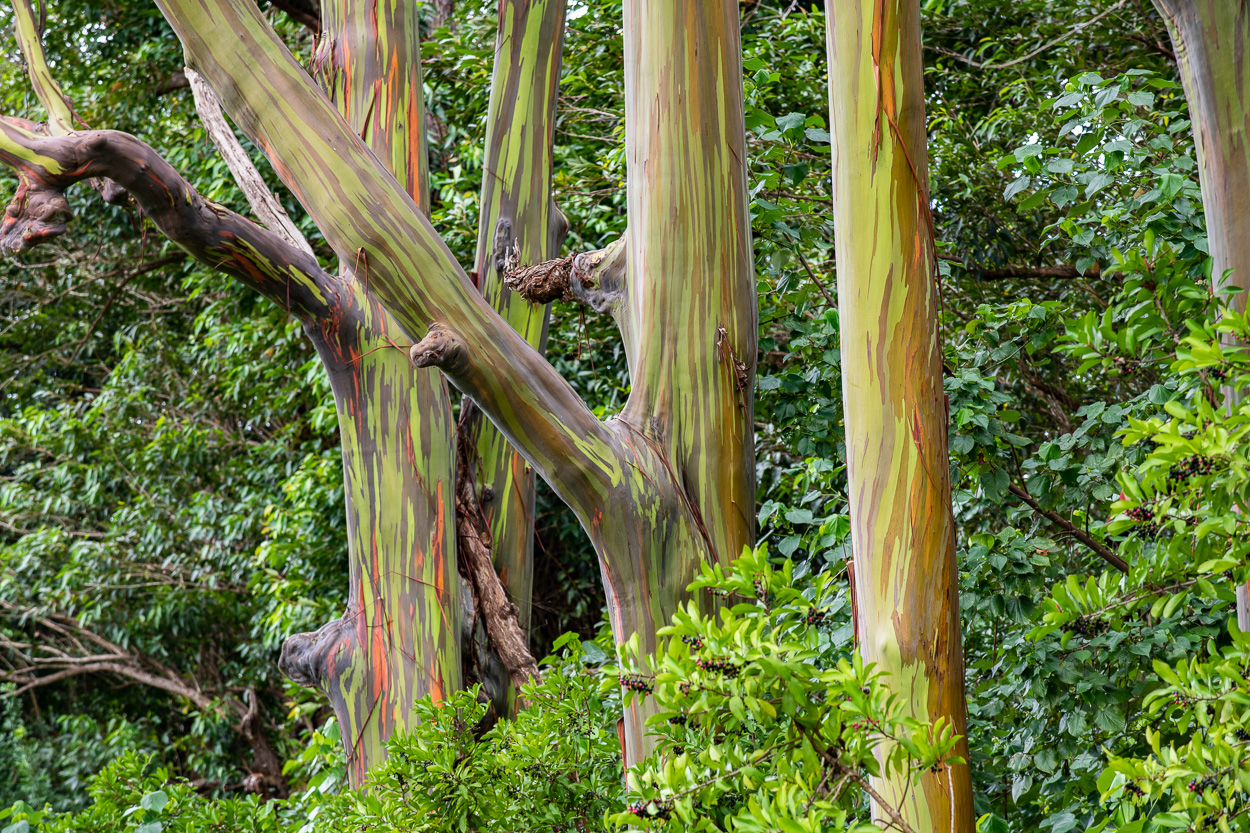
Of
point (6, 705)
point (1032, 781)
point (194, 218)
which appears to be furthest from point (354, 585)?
point (6, 705)

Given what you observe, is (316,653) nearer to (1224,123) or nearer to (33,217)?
(33,217)

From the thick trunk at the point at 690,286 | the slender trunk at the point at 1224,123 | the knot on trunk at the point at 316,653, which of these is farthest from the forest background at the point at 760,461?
the knot on trunk at the point at 316,653

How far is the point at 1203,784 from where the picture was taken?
1158 millimetres

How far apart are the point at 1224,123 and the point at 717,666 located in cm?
135

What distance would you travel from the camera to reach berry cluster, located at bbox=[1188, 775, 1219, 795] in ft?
3.68

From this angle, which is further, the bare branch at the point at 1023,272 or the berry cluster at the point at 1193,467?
the bare branch at the point at 1023,272

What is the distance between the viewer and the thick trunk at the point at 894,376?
161 centimetres

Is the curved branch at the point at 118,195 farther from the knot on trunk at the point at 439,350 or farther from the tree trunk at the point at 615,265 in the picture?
the knot on trunk at the point at 439,350

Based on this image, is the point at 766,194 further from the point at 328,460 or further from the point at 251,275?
the point at 328,460

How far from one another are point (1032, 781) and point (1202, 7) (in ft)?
5.21

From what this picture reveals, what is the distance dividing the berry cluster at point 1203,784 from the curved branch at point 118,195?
2.12 m

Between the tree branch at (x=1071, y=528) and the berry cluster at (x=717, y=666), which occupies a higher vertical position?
the tree branch at (x=1071, y=528)

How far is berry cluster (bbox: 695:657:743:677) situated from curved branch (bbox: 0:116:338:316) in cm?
158

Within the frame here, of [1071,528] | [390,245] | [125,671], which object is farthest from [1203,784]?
[125,671]
